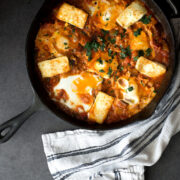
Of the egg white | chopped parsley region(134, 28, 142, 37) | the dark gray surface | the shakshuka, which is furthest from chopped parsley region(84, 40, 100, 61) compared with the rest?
the dark gray surface

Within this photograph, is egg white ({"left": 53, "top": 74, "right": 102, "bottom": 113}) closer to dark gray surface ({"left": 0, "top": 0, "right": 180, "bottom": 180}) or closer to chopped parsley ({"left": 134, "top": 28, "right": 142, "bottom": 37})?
dark gray surface ({"left": 0, "top": 0, "right": 180, "bottom": 180})

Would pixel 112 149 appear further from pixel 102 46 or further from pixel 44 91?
pixel 102 46

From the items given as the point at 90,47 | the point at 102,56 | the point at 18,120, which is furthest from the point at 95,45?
the point at 18,120

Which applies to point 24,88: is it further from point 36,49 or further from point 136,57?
point 136,57

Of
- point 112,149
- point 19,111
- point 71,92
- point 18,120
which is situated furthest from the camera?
point 19,111

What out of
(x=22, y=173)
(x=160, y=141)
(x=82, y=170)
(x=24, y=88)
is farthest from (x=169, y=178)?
(x=24, y=88)

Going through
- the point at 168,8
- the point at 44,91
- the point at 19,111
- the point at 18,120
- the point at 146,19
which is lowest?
the point at 19,111
